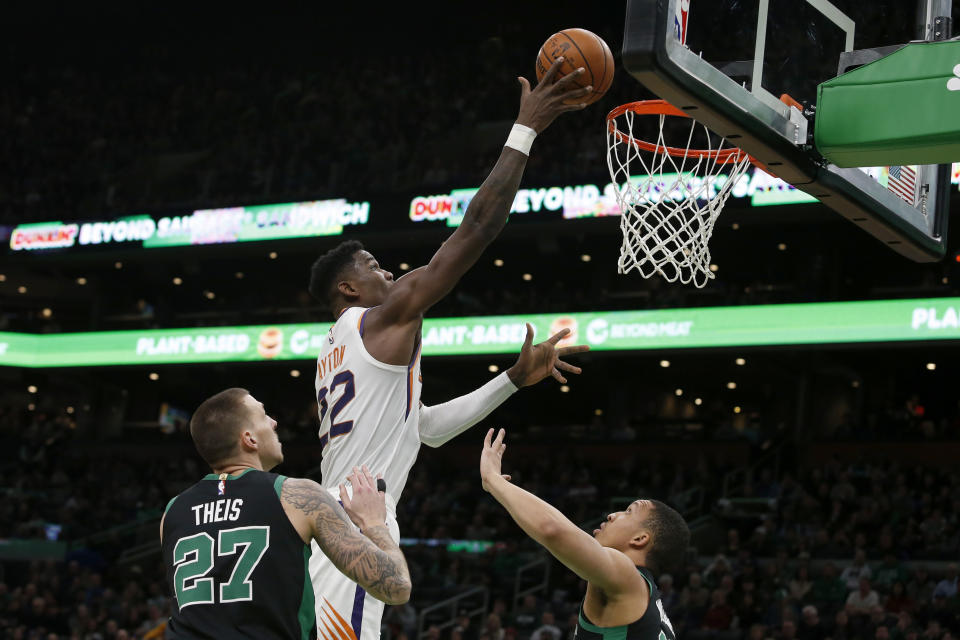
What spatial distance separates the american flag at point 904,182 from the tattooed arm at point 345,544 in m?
3.35

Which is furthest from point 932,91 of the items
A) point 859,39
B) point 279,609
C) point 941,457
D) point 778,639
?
point 941,457

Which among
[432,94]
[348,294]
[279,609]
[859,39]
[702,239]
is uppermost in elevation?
[432,94]

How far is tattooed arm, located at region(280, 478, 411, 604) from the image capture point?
11.0ft

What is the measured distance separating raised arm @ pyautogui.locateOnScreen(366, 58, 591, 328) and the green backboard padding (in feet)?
4.08

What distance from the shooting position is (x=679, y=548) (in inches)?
167

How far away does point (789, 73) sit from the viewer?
5188 millimetres

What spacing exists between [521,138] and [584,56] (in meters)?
0.59

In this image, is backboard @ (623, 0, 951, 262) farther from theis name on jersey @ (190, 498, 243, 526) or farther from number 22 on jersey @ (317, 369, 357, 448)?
theis name on jersey @ (190, 498, 243, 526)

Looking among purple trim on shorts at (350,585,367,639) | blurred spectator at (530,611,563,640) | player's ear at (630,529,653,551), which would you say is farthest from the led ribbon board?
purple trim on shorts at (350,585,367,639)

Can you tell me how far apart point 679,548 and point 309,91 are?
2542 cm

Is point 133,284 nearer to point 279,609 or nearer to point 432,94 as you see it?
point 432,94

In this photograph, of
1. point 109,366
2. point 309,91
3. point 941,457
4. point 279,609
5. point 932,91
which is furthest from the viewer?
point 309,91

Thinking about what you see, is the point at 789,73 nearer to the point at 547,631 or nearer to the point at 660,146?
the point at 660,146

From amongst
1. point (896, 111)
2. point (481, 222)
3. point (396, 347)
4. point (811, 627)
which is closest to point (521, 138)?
point (481, 222)
